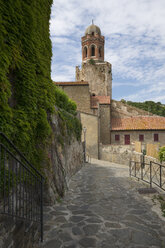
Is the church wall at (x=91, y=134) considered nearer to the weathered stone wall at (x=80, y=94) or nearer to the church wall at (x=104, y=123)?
the church wall at (x=104, y=123)

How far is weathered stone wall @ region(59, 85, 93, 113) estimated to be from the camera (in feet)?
101

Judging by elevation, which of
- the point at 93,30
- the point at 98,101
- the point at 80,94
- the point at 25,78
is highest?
the point at 93,30

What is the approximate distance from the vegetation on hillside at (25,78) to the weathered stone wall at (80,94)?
2339cm

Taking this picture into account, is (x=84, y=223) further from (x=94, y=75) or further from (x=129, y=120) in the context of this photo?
(x=94, y=75)

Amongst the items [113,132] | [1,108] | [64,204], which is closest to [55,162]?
[64,204]

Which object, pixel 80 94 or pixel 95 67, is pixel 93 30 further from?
pixel 80 94

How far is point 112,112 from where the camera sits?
32.8 m

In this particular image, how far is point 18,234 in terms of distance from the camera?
3.24 meters

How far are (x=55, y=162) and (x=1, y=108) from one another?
3639 millimetres

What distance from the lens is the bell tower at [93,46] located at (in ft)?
137

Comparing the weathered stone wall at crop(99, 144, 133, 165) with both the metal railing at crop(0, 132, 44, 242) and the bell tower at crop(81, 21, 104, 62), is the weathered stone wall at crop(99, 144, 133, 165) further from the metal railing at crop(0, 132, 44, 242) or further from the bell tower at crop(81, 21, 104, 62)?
the bell tower at crop(81, 21, 104, 62)

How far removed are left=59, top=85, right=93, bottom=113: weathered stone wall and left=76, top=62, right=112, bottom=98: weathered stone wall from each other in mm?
8772

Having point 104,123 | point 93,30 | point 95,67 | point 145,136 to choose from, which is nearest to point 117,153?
point 104,123

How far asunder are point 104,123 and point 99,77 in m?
13.5
